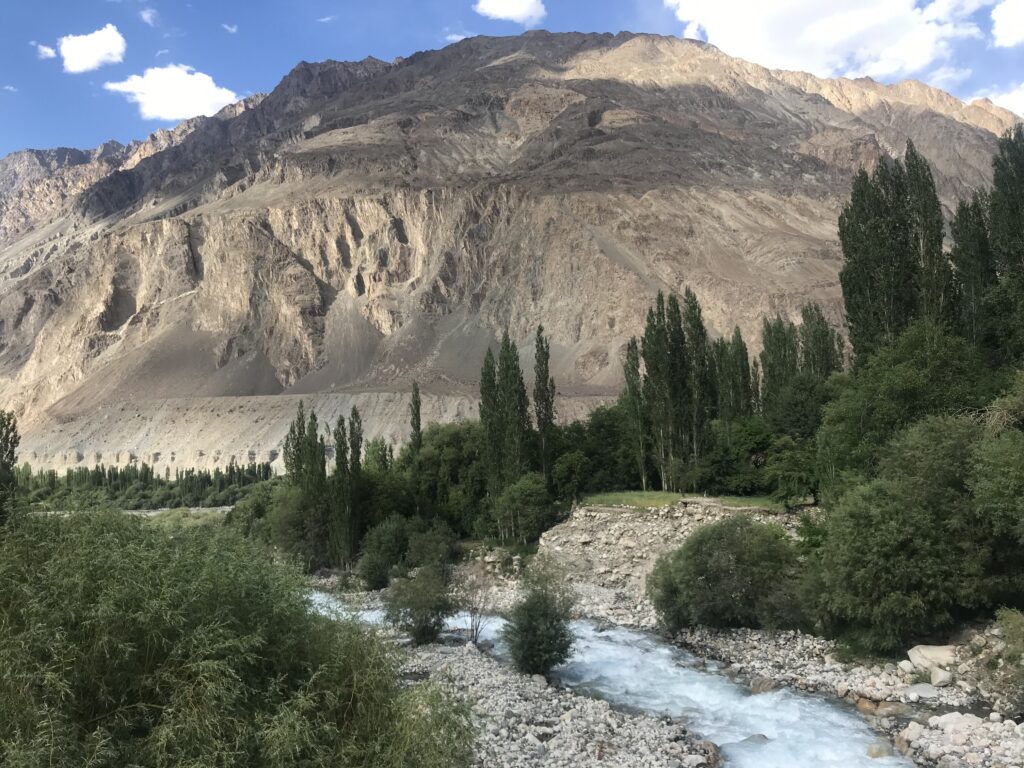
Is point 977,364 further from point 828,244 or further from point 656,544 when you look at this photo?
point 828,244

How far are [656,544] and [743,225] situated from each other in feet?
401

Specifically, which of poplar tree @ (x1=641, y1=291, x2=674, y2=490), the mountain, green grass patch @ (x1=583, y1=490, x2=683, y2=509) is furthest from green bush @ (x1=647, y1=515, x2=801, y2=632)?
the mountain

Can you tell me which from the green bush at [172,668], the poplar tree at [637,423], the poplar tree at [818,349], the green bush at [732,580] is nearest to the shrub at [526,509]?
the poplar tree at [637,423]

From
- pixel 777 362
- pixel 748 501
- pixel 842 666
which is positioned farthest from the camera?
pixel 777 362

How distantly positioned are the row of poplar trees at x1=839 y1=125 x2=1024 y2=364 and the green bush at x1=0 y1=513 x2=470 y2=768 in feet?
86.6

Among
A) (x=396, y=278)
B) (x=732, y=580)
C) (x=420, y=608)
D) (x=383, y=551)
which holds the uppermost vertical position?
(x=396, y=278)

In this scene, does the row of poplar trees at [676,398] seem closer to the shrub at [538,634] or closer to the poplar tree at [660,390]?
the poplar tree at [660,390]

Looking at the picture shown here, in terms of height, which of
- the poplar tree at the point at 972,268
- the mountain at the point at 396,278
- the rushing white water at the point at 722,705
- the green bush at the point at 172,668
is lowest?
the rushing white water at the point at 722,705

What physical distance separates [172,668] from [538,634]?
13780mm

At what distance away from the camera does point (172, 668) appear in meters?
8.02

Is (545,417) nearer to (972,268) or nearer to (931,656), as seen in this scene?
(972,268)

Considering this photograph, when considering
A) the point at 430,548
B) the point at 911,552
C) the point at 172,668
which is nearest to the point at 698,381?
the point at 430,548

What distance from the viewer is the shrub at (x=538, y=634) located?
805 inches

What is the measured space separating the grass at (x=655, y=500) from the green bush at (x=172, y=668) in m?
22.6
